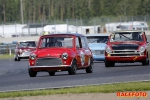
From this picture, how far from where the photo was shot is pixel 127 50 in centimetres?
2630

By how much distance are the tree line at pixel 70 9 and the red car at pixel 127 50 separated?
255 ft

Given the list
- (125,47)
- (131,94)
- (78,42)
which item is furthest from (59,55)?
(131,94)

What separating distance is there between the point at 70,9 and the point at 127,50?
307 ft

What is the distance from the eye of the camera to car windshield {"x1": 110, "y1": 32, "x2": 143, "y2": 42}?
1067 inches

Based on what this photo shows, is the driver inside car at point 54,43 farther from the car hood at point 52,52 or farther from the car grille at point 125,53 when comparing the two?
the car grille at point 125,53

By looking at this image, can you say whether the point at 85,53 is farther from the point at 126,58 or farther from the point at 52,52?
the point at 126,58

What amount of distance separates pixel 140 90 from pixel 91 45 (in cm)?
1860

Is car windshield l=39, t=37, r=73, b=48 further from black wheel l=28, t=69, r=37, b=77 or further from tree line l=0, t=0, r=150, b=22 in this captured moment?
tree line l=0, t=0, r=150, b=22

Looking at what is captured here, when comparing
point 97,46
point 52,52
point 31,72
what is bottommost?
point 31,72

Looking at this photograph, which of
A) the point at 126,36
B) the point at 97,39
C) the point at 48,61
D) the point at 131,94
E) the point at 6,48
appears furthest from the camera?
the point at 6,48

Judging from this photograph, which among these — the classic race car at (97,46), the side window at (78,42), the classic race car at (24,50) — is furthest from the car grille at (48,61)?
the classic race car at (24,50)

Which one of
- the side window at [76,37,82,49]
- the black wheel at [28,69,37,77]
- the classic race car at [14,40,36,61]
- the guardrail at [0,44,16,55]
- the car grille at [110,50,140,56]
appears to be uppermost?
the side window at [76,37,82,49]

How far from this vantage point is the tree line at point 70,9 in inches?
4256

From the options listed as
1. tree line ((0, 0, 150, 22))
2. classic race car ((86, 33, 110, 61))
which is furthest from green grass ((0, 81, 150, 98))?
tree line ((0, 0, 150, 22))
